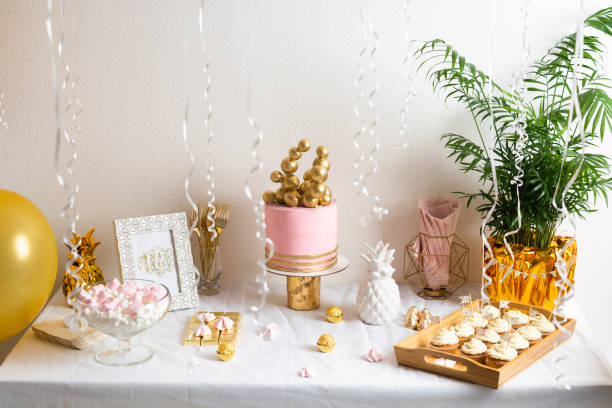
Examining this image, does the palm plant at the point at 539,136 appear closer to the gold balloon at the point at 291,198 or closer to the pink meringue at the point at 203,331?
the gold balloon at the point at 291,198

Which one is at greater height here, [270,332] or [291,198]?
[291,198]

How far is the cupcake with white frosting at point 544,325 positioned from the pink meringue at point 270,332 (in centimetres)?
55

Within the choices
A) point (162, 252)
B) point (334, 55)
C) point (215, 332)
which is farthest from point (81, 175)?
point (334, 55)

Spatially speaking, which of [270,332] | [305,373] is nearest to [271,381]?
[305,373]

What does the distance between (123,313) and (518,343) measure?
779mm

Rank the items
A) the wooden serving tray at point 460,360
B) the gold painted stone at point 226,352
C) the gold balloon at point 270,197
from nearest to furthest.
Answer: the wooden serving tray at point 460,360 → the gold painted stone at point 226,352 → the gold balloon at point 270,197

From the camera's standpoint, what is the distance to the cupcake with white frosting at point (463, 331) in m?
1.23

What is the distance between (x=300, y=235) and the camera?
1.36 m

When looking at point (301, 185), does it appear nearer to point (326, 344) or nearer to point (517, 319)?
point (326, 344)

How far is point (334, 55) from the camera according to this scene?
1.51 metres

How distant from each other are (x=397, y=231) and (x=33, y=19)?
42.5 inches

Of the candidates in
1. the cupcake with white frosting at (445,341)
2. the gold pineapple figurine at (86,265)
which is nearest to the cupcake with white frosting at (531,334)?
the cupcake with white frosting at (445,341)

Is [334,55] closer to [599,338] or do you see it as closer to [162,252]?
[162,252]

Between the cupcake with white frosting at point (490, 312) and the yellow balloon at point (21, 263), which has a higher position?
the yellow balloon at point (21, 263)
